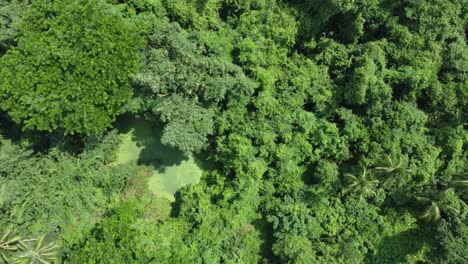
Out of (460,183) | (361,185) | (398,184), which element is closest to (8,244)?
(361,185)

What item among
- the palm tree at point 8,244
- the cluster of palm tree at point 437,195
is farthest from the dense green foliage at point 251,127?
the palm tree at point 8,244

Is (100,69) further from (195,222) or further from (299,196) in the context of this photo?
(299,196)

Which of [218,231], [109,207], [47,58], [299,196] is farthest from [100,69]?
[299,196]

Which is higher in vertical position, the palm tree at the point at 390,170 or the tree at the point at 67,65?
the palm tree at the point at 390,170

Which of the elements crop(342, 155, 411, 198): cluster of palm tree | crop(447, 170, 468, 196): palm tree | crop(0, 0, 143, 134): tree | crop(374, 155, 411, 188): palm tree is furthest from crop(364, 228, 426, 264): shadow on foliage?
crop(0, 0, 143, 134): tree

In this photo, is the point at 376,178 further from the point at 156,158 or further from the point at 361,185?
the point at 156,158

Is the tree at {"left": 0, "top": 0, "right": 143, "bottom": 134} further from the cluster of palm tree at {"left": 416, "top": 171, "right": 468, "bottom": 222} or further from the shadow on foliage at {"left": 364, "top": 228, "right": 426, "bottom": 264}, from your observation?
the cluster of palm tree at {"left": 416, "top": 171, "right": 468, "bottom": 222}

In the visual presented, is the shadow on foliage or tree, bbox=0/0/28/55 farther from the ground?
tree, bbox=0/0/28/55

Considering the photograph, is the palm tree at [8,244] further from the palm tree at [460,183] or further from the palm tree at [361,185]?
the palm tree at [460,183]
